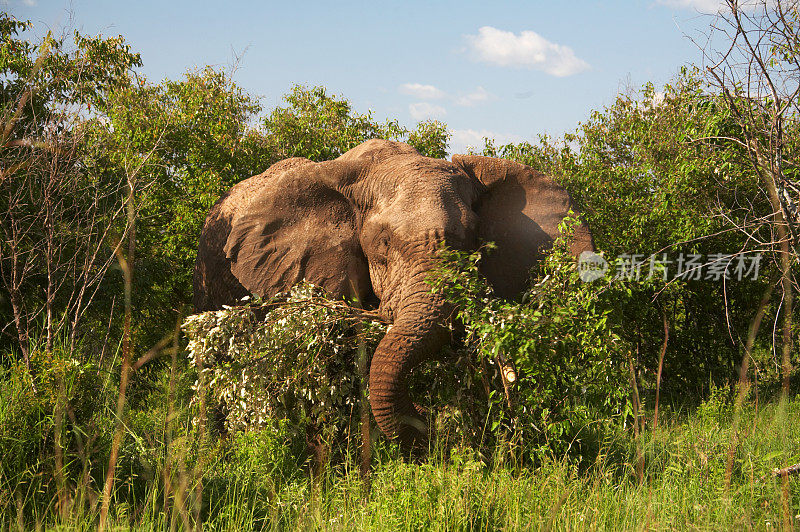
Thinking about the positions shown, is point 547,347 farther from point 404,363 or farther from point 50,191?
point 50,191

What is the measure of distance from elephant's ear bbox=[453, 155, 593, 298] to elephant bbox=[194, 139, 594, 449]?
11mm

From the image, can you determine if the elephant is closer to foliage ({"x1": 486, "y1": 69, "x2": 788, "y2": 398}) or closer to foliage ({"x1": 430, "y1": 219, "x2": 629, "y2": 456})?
foliage ({"x1": 430, "y1": 219, "x2": 629, "y2": 456})

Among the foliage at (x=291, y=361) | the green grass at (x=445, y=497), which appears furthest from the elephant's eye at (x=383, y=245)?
the green grass at (x=445, y=497)

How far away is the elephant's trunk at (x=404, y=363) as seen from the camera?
18.6 feet

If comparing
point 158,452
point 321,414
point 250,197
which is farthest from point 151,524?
point 250,197

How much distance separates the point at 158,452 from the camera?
16.9ft

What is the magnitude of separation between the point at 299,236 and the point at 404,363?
7.24 feet

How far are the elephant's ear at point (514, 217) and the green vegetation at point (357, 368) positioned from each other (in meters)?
0.83

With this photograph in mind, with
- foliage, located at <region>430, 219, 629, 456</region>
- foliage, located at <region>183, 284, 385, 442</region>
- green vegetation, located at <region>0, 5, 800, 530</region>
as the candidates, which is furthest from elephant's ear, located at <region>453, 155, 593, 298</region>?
foliage, located at <region>183, 284, 385, 442</region>

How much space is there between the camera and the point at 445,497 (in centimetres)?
432

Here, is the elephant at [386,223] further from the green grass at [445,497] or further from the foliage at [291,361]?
the green grass at [445,497]

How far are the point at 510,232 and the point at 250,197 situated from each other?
2862mm

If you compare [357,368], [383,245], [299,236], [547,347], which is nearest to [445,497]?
[547,347]

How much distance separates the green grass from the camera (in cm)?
419
